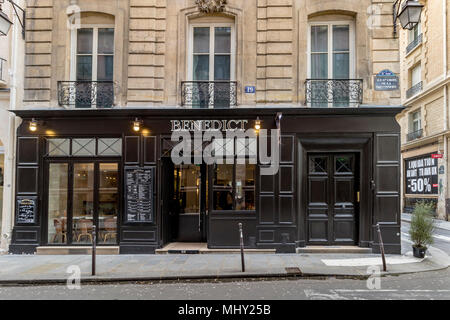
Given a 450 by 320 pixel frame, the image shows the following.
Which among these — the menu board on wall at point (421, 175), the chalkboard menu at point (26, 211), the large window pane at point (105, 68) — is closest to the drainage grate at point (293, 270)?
the chalkboard menu at point (26, 211)

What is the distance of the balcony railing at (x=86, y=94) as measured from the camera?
1080 cm

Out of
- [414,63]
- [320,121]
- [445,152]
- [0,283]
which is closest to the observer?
[0,283]

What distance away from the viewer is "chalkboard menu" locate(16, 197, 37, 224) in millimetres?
10586

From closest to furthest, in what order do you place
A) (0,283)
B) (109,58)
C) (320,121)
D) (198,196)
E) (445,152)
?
1. (0,283)
2. (320,121)
3. (109,58)
4. (198,196)
5. (445,152)

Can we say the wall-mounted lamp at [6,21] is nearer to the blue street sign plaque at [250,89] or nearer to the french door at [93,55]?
the french door at [93,55]

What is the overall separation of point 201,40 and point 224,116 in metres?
2.68

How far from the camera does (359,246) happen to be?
10484 millimetres

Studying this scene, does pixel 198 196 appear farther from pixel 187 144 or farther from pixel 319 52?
pixel 319 52

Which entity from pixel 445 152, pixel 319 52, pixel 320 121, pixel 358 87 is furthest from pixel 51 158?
pixel 445 152

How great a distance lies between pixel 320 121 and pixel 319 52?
A: 7.52 feet

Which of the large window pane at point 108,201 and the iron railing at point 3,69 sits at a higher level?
the iron railing at point 3,69

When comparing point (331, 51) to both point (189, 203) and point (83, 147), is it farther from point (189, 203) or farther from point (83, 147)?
point (83, 147)

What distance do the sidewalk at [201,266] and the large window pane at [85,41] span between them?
21.0 ft

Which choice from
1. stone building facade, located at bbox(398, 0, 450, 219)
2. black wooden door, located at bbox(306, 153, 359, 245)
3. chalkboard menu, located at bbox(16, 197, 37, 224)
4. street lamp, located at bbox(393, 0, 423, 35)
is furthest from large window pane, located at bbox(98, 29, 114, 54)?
stone building facade, located at bbox(398, 0, 450, 219)
